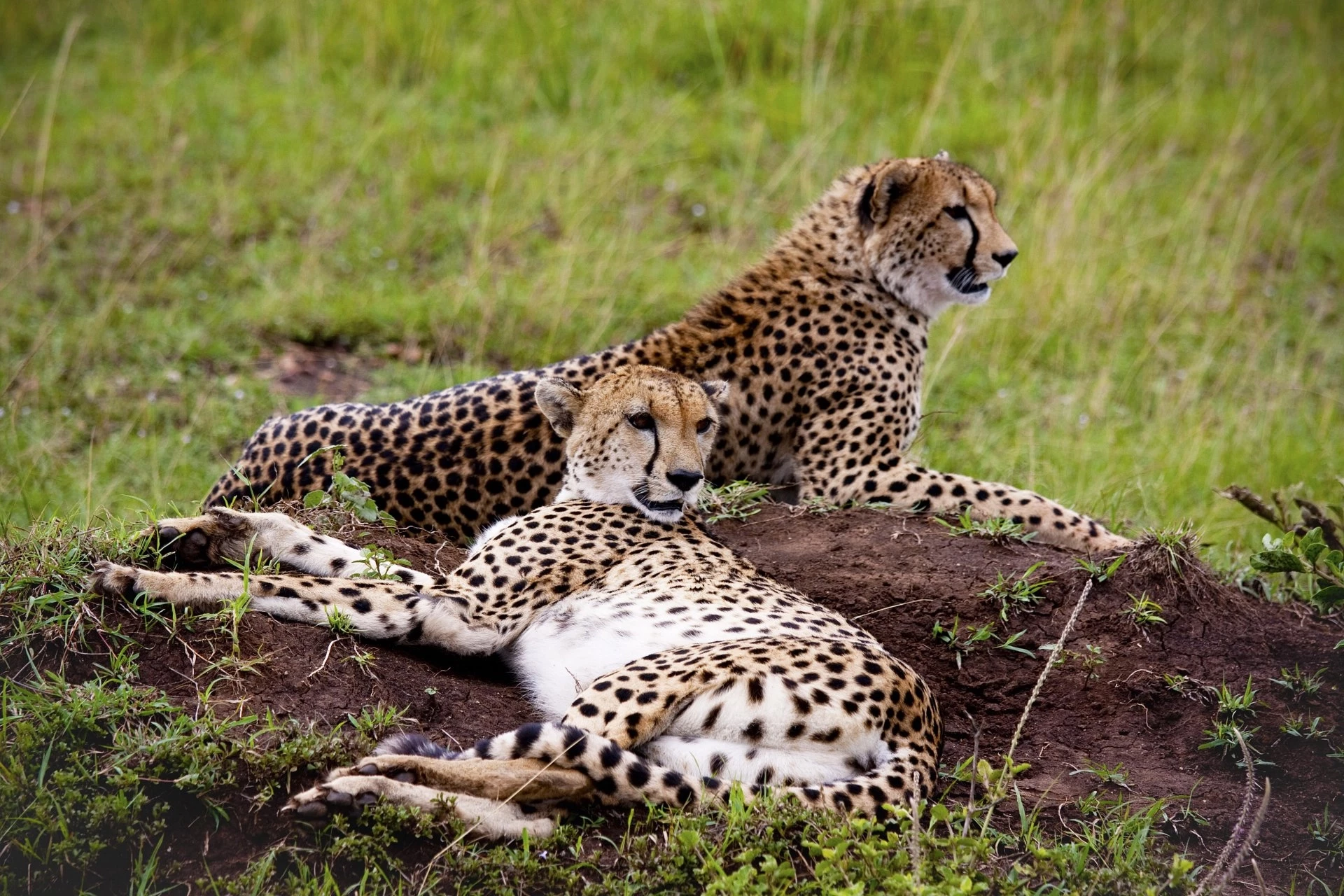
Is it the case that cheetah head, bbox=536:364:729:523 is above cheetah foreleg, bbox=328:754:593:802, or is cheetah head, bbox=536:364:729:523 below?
above

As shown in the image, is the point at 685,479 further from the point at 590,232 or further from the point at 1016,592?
the point at 590,232

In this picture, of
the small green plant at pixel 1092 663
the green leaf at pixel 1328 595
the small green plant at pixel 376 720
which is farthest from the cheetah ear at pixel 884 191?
the small green plant at pixel 376 720

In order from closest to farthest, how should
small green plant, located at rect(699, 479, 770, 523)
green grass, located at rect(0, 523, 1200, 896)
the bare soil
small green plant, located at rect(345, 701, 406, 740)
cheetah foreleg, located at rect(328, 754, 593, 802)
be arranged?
green grass, located at rect(0, 523, 1200, 896) → cheetah foreleg, located at rect(328, 754, 593, 802) → small green plant, located at rect(345, 701, 406, 740) → the bare soil → small green plant, located at rect(699, 479, 770, 523)

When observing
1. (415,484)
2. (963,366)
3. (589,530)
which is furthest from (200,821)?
(963,366)

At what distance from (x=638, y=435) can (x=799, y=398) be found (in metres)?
1.16

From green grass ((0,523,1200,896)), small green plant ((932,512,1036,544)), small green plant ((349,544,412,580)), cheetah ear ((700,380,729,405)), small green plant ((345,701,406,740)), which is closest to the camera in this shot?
green grass ((0,523,1200,896))

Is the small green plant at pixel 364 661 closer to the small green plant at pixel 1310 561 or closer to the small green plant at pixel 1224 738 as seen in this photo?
the small green plant at pixel 1224 738

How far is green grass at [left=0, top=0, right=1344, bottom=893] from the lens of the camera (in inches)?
141

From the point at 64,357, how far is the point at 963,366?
4.34 metres

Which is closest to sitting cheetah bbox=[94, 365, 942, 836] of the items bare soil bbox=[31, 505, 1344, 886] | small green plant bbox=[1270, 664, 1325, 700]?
bare soil bbox=[31, 505, 1344, 886]

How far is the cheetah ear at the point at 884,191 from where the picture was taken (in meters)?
5.10

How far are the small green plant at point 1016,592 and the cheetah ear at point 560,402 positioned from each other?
1324 millimetres

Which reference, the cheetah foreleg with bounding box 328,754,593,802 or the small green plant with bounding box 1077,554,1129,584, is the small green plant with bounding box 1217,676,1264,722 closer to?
the small green plant with bounding box 1077,554,1129,584

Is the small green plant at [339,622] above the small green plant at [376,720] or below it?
above
